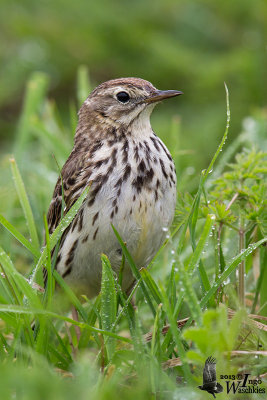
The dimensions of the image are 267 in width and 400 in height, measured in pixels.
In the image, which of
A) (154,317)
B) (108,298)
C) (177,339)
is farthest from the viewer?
(154,317)

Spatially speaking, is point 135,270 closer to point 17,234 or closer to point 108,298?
point 108,298

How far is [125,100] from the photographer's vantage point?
3.80 metres

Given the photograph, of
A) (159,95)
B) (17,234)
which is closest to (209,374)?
(17,234)

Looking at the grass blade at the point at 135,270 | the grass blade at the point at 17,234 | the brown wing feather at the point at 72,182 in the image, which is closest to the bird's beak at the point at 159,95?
the brown wing feather at the point at 72,182

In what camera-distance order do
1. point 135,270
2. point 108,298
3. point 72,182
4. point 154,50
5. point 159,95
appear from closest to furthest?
point 108,298 < point 135,270 < point 72,182 < point 159,95 < point 154,50

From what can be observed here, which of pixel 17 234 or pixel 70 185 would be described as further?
pixel 70 185

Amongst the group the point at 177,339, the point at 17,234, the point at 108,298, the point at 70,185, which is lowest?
the point at 177,339

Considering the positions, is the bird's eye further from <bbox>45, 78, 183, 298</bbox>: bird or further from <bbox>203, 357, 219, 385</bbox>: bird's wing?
<bbox>203, 357, 219, 385</bbox>: bird's wing

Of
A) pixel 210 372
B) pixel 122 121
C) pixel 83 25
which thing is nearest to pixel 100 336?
pixel 210 372

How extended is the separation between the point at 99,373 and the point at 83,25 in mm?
5537

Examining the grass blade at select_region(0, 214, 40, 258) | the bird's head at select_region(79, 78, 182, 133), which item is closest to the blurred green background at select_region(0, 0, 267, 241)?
the bird's head at select_region(79, 78, 182, 133)

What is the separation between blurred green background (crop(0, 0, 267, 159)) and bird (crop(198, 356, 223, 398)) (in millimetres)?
3926

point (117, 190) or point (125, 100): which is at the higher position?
point (125, 100)

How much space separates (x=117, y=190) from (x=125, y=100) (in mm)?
656
